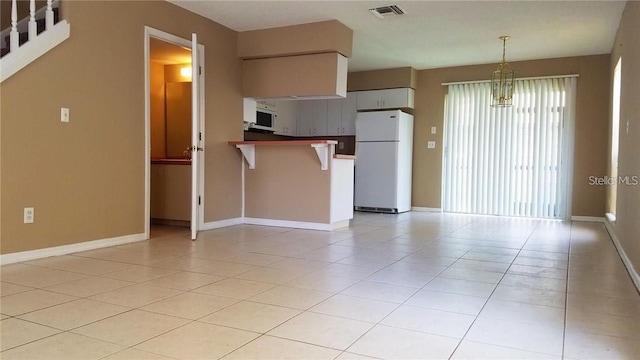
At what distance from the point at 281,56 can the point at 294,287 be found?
12.0ft

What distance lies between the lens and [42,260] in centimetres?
340

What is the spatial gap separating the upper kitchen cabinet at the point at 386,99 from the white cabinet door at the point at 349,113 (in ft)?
0.39

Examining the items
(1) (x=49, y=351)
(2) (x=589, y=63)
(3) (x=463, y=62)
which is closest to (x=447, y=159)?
(3) (x=463, y=62)

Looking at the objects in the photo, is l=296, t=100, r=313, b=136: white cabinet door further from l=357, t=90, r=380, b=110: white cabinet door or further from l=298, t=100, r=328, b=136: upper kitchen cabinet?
l=357, t=90, r=380, b=110: white cabinet door

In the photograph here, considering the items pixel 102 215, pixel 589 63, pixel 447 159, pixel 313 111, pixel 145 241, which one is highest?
pixel 589 63

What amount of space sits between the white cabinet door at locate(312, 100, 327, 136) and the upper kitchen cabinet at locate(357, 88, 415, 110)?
2.33 ft

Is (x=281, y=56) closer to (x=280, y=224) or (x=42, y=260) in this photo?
(x=280, y=224)

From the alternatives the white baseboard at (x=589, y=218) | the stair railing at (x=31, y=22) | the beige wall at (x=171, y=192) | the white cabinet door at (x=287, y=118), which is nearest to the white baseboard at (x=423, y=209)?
the white baseboard at (x=589, y=218)

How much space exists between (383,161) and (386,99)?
3.72 ft

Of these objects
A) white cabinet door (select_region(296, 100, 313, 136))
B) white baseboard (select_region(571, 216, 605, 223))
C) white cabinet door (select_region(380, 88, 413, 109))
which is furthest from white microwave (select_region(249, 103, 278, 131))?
white baseboard (select_region(571, 216, 605, 223))

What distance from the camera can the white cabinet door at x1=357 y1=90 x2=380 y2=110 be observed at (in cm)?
780

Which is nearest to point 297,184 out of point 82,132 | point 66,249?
point 82,132

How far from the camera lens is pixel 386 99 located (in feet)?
25.4

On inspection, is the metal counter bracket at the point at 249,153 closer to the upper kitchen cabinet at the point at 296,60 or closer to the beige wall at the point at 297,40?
the upper kitchen cabinet at the point at 296,60
